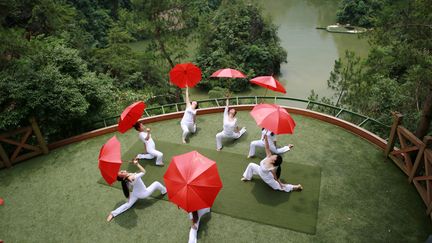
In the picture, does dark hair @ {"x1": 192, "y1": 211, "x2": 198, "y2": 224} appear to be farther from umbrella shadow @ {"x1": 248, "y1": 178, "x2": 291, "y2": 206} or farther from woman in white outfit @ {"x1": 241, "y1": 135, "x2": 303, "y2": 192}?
woman in white outfit @ {"x1": 241, "y1": 135, "x2": 303, "y2": 192}

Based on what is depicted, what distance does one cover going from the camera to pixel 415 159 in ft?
20.9

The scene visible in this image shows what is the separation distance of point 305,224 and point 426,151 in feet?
8.88

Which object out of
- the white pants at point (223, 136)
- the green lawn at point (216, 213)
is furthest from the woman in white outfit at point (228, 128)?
the green lawn at point (216, 213)

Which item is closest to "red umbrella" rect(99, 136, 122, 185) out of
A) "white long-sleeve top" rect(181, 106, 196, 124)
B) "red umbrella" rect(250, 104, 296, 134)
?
"red umbrella" rect(250, 104, 296, 134)

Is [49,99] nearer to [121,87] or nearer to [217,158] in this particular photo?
[217,158]

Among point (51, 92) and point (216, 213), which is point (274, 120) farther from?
point (51, 92)

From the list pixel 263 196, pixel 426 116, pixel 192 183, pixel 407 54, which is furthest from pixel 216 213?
pixel 407 54

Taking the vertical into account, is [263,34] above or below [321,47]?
above

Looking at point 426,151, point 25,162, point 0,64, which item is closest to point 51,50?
point 0,64

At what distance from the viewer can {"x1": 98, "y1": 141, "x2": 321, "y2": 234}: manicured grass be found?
5.84 meters

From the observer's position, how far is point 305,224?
18.7 ft

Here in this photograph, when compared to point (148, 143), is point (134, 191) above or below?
below

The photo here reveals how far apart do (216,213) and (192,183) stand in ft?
5.23

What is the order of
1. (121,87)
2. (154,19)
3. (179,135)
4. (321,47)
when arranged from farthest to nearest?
(321,47) < (154,19) < (121,87) < (179,135)
